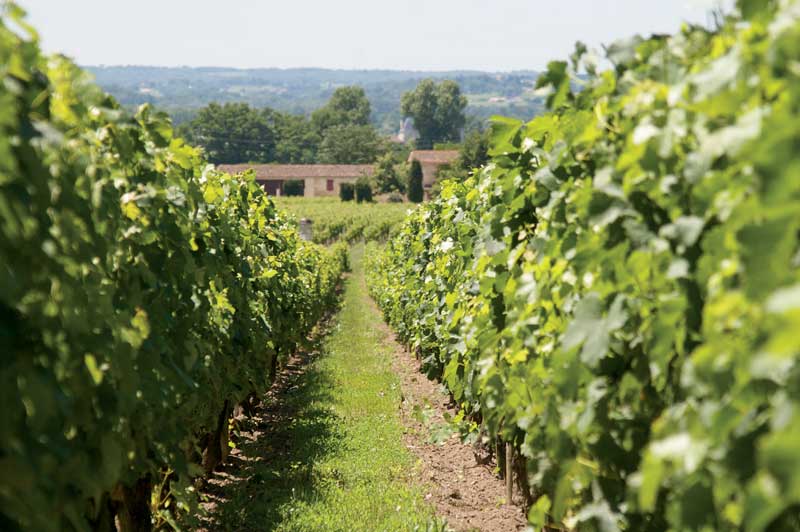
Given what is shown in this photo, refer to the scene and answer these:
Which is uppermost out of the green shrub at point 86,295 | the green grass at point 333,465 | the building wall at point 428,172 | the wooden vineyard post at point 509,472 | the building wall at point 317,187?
the green shrub at point 86,295

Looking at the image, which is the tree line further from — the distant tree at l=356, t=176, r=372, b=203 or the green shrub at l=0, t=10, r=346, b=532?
the green shrub at l=0, t=10, r=346, b=532

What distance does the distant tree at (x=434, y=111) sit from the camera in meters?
164

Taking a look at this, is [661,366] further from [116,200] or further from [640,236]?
[116,200]

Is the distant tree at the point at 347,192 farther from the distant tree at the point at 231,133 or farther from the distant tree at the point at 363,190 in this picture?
the distant tree at the point at 231,133

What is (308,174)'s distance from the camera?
107312 millimetres

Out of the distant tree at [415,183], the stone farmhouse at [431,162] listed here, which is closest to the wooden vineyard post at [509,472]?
the distant tree at [415,183]

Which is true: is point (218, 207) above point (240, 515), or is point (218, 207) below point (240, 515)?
above

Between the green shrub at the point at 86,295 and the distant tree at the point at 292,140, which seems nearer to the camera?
the green shrub at the point at 86,295

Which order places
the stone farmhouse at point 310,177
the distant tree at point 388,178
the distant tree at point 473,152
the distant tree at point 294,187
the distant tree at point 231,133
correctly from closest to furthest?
the distant tree at point 473,152 → the distant tree at point 388,178 → the distant tree at point 294,187 → the stone farmhouse at point 310,177 → the distant tree at point 231,133

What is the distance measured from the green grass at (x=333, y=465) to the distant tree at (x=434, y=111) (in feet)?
502

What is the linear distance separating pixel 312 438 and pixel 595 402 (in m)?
6.45

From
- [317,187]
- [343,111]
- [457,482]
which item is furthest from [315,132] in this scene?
[457,482]

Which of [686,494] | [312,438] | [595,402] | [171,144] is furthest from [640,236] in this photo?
[312,438]

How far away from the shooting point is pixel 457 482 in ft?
25.7
